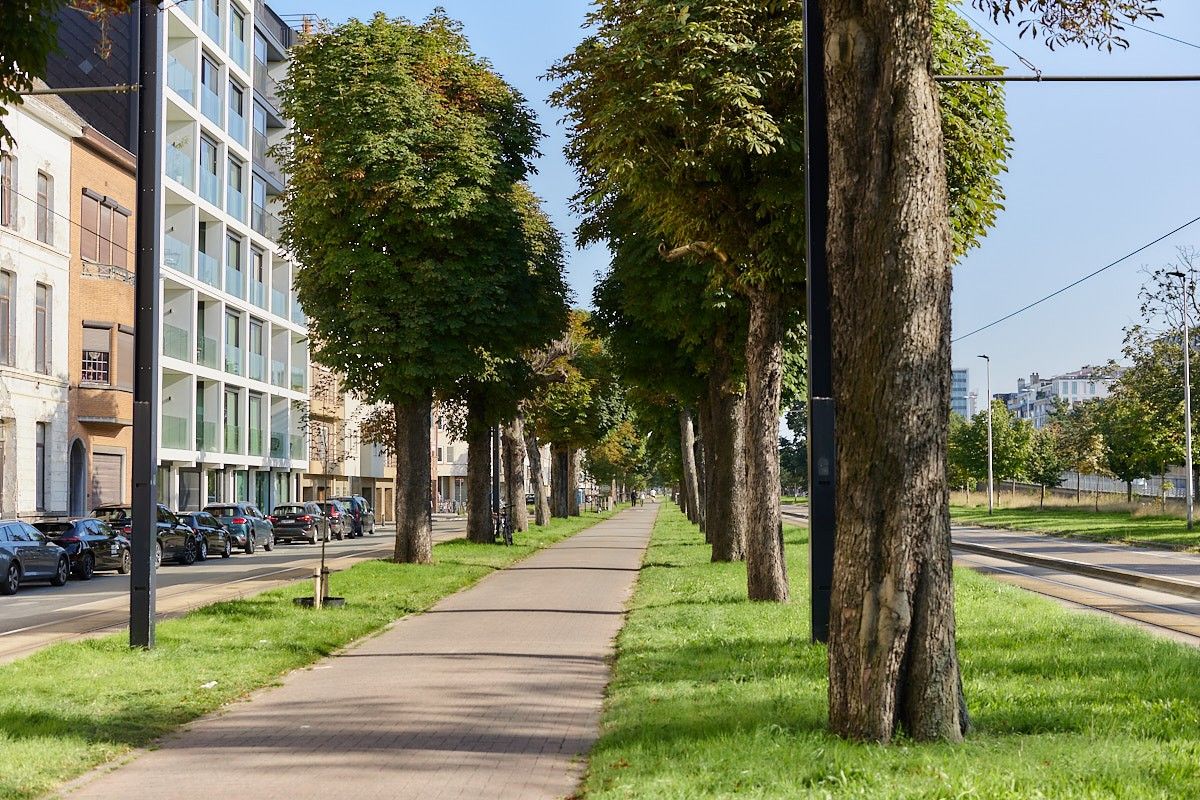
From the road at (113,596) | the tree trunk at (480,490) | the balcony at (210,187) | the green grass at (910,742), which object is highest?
the balcony at (210,187)

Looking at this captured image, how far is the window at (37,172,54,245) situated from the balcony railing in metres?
8.84

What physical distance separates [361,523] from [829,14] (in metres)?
51.9

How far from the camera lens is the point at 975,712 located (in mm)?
8781

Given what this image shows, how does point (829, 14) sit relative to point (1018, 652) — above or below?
above

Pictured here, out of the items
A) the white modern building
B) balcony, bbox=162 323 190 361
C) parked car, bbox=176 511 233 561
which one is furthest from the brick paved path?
balcony, bbox=162 323 190 361

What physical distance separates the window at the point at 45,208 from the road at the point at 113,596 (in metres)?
10.8

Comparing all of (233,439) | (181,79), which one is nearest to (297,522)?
(233,439)

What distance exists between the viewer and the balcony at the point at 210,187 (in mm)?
52719

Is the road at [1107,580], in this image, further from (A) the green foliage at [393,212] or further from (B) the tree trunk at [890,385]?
(A) the green foliage at [393,212]

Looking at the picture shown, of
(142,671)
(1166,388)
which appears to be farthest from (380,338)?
(1166,388)

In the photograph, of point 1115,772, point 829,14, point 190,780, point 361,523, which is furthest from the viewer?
point 361,523

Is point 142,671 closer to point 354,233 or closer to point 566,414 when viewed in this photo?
point 354,233

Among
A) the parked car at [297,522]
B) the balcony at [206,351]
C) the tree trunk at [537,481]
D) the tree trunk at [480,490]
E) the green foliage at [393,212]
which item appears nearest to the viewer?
the green foliage at [393,212]

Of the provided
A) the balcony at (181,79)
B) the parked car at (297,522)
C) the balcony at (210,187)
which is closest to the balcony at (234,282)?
the balcony at (210,187)
